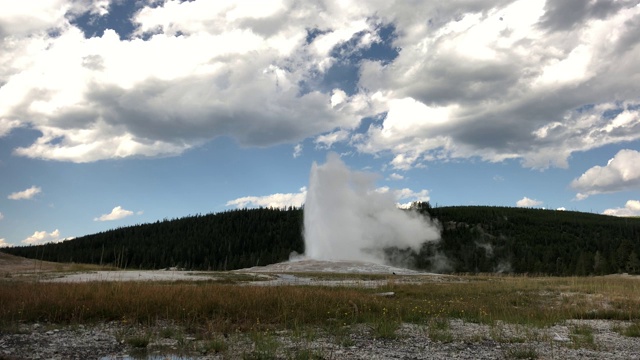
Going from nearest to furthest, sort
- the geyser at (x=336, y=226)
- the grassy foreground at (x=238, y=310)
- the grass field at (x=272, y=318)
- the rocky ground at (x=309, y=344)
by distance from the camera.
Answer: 1. the rocky ground at (x=309, y=344)
2. the grass field at (x=272, y=318)
3. the grassy foreground at (x=238, y=310)
4. the geyser at (x=336, y=226)

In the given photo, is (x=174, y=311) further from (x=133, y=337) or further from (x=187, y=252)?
(x=187, y=252)

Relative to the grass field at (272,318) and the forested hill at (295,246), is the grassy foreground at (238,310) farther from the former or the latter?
the forested hill at (295,246)

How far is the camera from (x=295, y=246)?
157000 millimetres

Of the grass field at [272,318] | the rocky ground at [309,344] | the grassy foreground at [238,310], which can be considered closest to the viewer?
the rocky ground at [309,344]

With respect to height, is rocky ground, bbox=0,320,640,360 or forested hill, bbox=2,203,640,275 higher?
forested hill, bbox=2,203,640,275

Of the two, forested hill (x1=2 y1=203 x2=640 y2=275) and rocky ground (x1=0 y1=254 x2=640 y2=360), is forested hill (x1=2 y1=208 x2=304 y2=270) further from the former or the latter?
rocky ground (x1=0 y1=254 x2=640 y2=360)

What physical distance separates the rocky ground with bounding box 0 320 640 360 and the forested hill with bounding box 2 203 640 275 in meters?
112

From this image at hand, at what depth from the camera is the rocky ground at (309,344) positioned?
10703 millimetres

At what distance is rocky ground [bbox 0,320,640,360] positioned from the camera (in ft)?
35.1

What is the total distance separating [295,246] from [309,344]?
147 m

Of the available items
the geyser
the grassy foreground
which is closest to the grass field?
the grassy foreground

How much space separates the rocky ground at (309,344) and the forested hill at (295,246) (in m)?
112

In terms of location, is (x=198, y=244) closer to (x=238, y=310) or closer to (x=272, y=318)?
(x=238, y=310)

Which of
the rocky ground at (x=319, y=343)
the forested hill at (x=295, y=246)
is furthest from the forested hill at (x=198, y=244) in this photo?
the rocky ground at (x=319, y=343)
